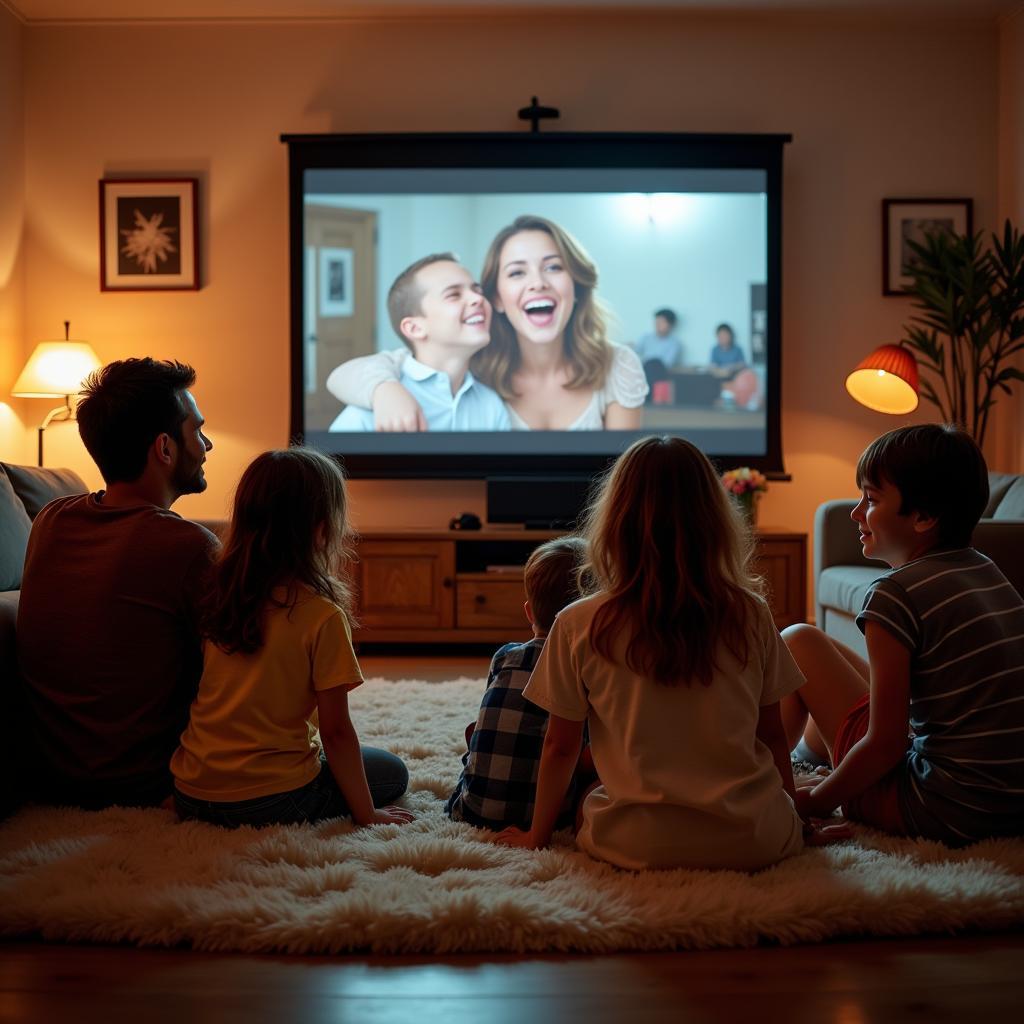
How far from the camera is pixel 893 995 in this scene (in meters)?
1.28

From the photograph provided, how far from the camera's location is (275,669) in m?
1.76

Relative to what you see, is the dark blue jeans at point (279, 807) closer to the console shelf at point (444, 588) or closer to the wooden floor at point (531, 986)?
the wooden floor at point (531, 986)

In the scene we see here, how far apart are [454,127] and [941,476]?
11.8ft

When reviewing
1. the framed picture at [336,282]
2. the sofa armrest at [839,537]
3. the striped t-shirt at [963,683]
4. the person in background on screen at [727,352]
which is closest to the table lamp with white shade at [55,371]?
the framed picture at [336,282]

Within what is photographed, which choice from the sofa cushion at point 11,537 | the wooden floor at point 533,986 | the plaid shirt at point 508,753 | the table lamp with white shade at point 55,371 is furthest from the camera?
the table lamp with white shade at point 55,371

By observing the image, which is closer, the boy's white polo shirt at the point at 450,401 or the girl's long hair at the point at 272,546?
the girl's long hair at the point at 272,546

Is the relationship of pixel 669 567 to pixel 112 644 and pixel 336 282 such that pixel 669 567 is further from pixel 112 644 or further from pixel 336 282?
pixel 336 282

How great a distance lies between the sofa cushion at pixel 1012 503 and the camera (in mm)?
3326

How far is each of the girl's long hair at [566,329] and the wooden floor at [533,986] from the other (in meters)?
3.48

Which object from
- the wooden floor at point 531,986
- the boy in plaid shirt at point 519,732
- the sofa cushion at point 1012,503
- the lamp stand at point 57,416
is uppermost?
the lamp stand at point 57,416

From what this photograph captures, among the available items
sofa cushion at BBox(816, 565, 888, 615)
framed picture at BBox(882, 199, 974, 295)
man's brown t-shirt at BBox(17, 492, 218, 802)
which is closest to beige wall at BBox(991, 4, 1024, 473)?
framed picture at BBox(882, 199, 974, 295)

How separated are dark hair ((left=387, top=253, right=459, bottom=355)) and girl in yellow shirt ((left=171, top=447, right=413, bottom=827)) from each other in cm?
294

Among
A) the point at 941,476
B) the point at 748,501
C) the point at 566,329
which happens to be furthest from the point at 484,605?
the point at 941,476

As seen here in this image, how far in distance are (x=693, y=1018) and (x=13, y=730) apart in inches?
50.6
